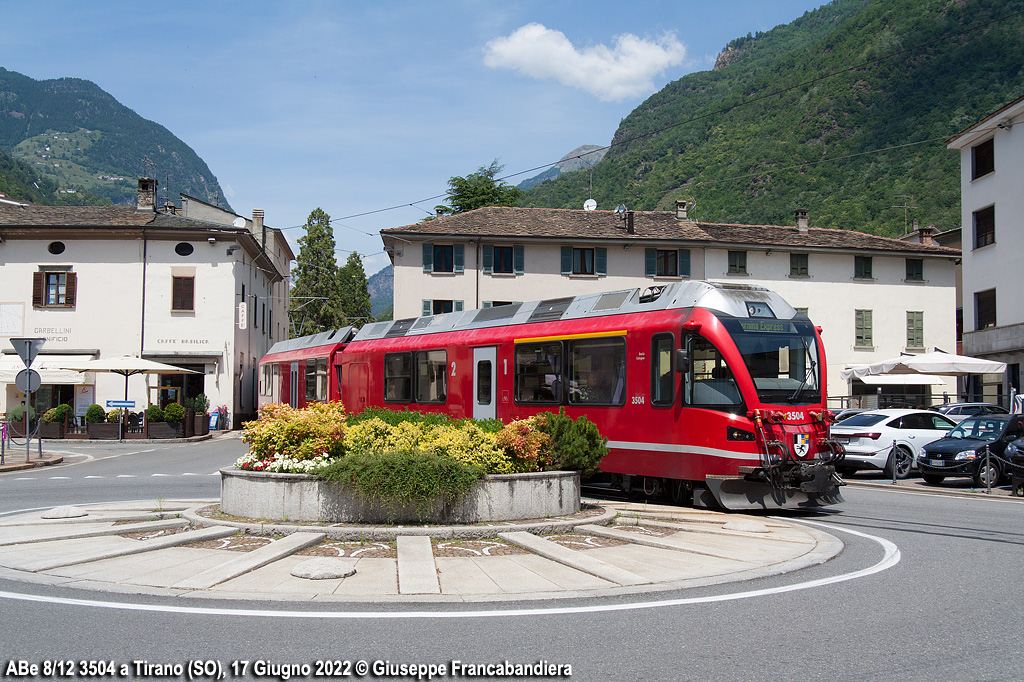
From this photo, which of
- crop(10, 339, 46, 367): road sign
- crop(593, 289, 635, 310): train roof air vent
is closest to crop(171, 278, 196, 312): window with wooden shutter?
Answer: crop(10, 339, 46, 367): road sign

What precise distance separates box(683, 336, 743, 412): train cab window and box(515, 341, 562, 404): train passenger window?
123 inches

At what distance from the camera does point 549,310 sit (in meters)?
16.1

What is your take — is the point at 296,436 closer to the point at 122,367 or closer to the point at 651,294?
the point at 651,294

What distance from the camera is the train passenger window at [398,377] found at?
19.7 meters

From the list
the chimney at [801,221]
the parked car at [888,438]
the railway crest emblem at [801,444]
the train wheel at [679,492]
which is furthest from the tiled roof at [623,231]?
the railway crest emblem at [801,444]

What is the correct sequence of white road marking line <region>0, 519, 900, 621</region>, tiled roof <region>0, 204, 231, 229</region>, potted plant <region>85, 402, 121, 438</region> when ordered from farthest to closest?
tiled roof <region>0, 204, 231, 229</region> → potted plant <region>85, 402, 121, 438</region> → white road marking line <region>0, 519, 900, 621</region>

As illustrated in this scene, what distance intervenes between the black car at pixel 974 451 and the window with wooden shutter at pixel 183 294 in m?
30.7

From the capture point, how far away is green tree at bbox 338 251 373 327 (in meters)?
75.4

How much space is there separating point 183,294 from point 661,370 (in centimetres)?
3031

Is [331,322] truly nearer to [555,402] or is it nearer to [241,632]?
[555,402]

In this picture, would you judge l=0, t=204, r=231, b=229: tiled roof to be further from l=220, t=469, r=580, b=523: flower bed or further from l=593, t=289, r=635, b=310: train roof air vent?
l=220, t=469, r=580, b=523: flower bed

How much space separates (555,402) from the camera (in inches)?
597

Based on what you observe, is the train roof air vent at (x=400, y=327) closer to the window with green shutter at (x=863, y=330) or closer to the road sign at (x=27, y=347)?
the road sign at (x=27, y=347)

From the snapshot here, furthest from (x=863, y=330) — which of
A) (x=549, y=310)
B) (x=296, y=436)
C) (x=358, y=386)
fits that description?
(x=296, y=436)
